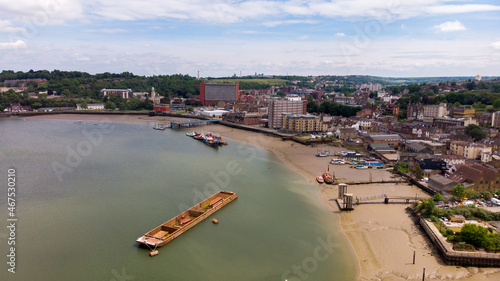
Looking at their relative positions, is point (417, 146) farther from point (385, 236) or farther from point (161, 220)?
point (161, 220)

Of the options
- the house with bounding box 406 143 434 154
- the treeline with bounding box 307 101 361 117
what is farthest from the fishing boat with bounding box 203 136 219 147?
the treeline with bounding box 307 101 361 117

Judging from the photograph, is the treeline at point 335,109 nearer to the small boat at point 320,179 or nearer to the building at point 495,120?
the building at point 495,120

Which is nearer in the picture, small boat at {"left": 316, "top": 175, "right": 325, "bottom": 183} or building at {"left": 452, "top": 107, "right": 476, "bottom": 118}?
small boat at {"left": 316, "top": 175, "right": 325, "bottom": 183}

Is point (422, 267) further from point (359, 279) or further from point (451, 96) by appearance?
point (451, 96)

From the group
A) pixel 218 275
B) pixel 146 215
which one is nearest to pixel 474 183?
pixel 218 275

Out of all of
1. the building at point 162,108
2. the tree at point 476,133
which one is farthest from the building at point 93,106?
the tree at point 476,133

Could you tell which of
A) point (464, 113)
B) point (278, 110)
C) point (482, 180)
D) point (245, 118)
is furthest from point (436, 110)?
point (482, 180)

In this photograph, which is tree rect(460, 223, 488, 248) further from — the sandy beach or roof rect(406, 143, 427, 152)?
roof rect(406, 143, 427, 152)
